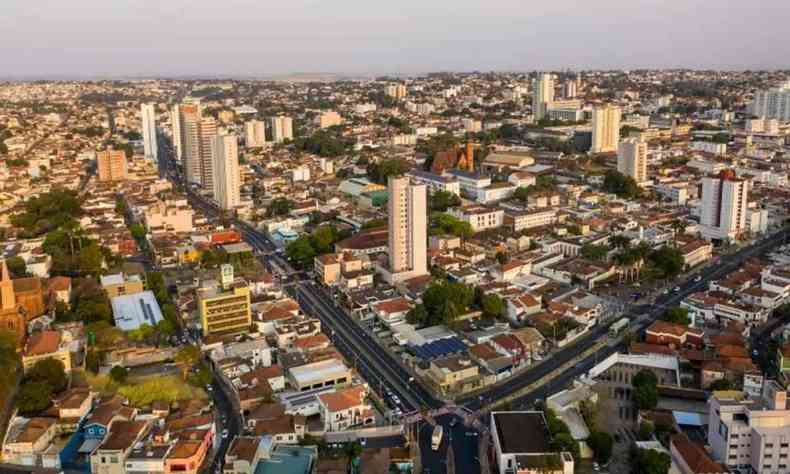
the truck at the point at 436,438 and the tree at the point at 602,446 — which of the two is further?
the truck at the point at 436,438

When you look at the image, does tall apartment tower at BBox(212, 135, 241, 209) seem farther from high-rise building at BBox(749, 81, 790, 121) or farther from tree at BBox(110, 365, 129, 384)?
high-rise building at BBox(749, 81, 790, 121)

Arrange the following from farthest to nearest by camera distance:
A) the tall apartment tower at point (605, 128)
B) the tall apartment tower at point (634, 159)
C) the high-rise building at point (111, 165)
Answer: the tall apartment tower at point (605, 128), the high-rise building at point (111, 165), the tall apartment tower at point (634, 159)

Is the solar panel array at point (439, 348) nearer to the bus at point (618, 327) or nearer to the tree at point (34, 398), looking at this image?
the bus at point (618, 327)

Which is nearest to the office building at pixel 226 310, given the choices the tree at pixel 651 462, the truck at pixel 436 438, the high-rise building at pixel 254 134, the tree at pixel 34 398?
the tree at pixel 34 398

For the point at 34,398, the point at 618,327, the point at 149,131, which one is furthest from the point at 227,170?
the point at 618,327

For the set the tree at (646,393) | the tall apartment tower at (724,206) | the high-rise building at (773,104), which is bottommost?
the tree at (646,393)

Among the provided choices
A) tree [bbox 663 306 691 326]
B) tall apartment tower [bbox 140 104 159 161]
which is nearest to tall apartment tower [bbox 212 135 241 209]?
tall apartment tower [bbox 140 104 159 161]
